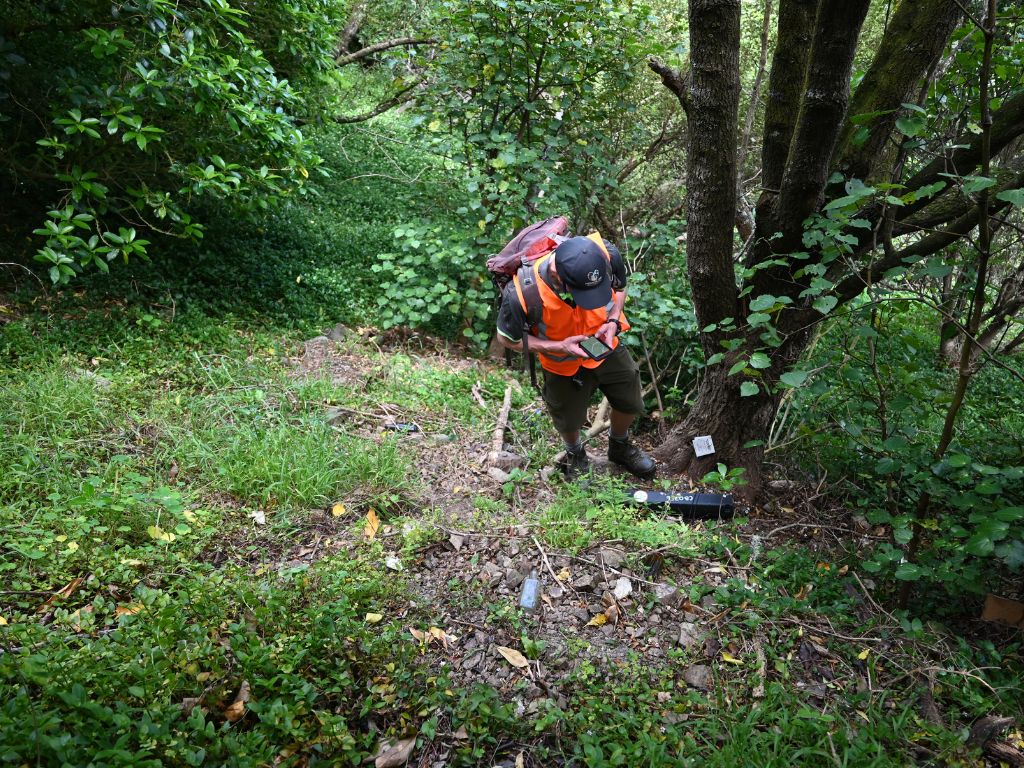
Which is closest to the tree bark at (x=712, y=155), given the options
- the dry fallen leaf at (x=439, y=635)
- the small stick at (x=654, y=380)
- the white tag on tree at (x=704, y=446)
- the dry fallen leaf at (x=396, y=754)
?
the white tag on tree at (x=704, y=446)

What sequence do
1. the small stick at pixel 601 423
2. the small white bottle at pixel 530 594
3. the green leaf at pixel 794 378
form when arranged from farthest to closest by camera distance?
the small stick at pixel 601 423 < the small white bottle at pixel 530 594 < the green leaf at pixel 794 378

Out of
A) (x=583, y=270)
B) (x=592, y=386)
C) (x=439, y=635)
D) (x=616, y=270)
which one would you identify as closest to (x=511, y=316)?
(x=583, y=270)

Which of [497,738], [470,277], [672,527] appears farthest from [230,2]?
[497,738]

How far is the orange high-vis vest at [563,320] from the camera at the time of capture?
11.5 feet

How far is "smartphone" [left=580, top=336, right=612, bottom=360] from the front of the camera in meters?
3.67

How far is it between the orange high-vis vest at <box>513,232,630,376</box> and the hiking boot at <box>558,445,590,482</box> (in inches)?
28.2

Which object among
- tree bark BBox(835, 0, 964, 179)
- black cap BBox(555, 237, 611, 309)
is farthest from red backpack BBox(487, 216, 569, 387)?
tree bark BBox(835, 0, 964, 179)

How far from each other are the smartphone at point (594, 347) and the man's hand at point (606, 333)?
0.02 meters

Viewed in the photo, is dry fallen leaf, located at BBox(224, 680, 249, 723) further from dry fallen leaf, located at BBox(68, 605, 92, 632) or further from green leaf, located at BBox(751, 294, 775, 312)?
green leaf, located at BBox(751, 294, 775, 312)

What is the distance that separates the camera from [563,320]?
3.57m

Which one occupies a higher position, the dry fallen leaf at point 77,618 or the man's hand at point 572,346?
the man's hand at point 572,346

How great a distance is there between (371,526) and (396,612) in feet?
2.02

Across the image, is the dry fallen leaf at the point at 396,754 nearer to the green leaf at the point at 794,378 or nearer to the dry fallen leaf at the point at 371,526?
the dry fallen leaf at the point at 371,526

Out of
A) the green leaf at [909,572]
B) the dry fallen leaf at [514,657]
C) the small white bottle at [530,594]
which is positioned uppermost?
the green leaf at [909,572]
